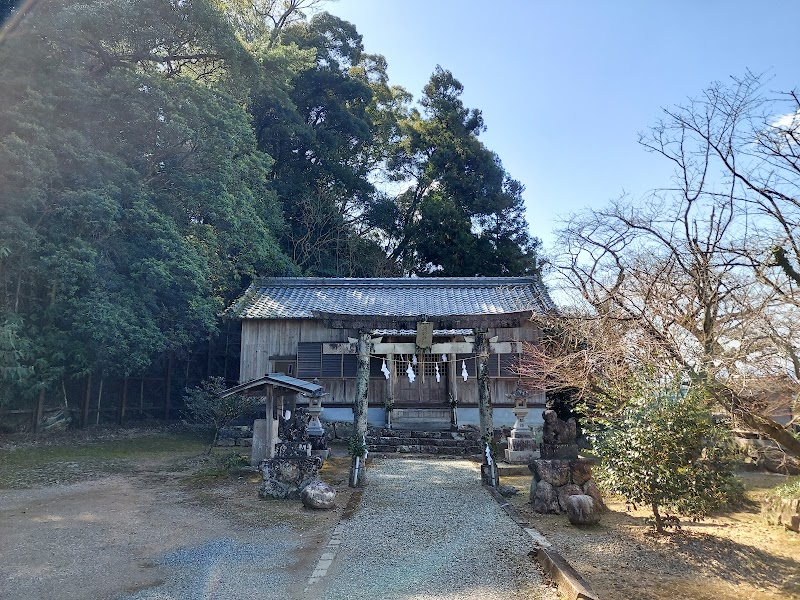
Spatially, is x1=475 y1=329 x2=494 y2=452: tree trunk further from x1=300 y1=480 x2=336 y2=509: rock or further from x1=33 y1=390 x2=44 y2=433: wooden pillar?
x1=33 y1=390 x2=44 y2=433: wooden pillar

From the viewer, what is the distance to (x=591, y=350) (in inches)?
325

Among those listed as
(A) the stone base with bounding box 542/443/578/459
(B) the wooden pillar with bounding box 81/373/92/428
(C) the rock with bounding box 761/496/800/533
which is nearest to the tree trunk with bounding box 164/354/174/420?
(B) the wooden pillar with bounding box 81/373/92/428

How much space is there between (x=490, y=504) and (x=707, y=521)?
319cm

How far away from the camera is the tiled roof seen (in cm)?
1783

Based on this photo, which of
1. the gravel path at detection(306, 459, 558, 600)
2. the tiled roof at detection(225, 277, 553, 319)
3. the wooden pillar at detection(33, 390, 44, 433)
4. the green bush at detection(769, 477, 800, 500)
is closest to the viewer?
the gravel path at detection(306, 459, 558, 600)

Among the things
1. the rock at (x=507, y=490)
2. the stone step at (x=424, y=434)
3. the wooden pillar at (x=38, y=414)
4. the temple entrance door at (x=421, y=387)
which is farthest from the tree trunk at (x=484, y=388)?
the wooden pillar at (x=38, y=414)

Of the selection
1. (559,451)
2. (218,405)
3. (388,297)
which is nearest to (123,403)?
(218,405)

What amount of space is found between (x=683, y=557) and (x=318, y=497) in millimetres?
5161

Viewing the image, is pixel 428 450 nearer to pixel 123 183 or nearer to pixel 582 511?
pixel 582 511

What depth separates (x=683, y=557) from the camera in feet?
20.3

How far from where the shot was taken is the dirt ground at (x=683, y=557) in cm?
530

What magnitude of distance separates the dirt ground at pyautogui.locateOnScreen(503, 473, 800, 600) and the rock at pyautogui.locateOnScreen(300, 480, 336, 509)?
123 inches

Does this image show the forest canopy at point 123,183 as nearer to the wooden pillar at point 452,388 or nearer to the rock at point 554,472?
the wooden pillar at point 452,388

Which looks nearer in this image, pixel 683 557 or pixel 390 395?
pixel 683 557
